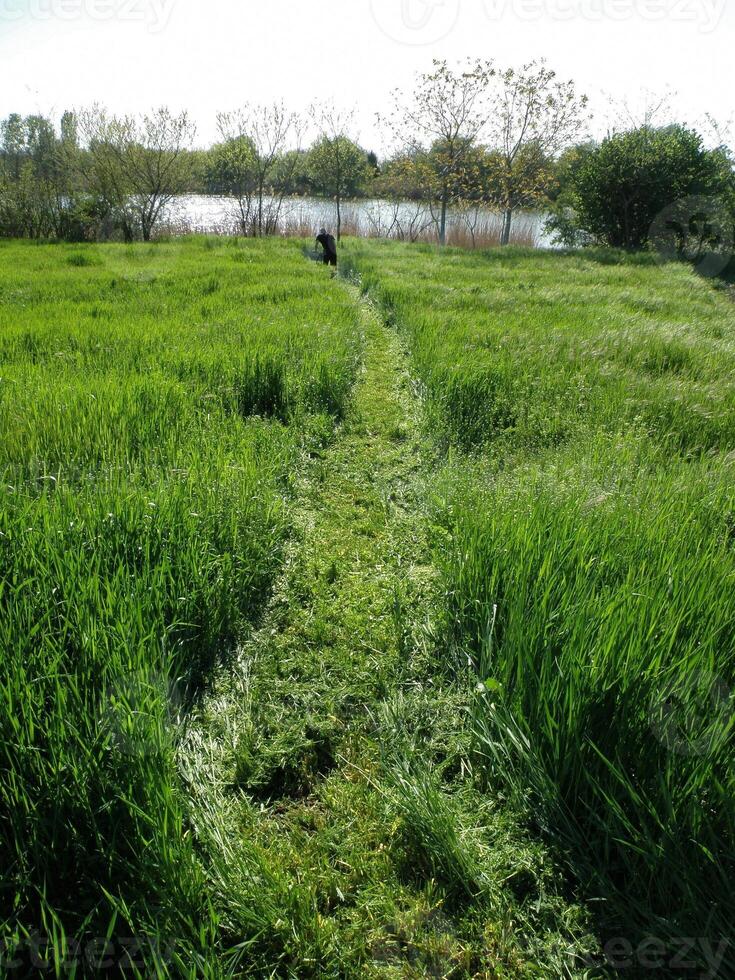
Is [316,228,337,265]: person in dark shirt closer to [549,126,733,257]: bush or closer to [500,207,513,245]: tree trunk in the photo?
[549,126,733,257]: bush

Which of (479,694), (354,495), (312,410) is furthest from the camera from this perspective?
(312,410)

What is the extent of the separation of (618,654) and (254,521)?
1.94m

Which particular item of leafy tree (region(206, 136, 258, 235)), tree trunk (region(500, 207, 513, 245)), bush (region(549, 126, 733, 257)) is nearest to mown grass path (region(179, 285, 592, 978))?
bush (region(549, 126, 733, 257))

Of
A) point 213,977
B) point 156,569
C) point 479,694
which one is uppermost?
point 156,569

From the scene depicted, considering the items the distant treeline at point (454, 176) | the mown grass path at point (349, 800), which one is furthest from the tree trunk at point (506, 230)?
the mown grass path at point (349, 800)

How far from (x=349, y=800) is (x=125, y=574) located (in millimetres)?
1149

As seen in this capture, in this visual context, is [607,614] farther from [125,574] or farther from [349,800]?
[125,574]

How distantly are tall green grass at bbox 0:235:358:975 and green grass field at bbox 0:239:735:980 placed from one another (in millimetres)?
14

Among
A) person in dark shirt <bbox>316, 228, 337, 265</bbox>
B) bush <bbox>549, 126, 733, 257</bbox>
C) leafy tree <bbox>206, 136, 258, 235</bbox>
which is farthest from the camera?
leafy tree <bbox>206, 136, 258, 235</bbox>

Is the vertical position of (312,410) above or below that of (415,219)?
below

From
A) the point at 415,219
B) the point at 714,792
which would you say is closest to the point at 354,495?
the point at 714,792

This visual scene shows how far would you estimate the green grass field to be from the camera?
1285 mm

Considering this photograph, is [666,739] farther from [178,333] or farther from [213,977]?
[178,333]

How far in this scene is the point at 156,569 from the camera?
2.12 m
